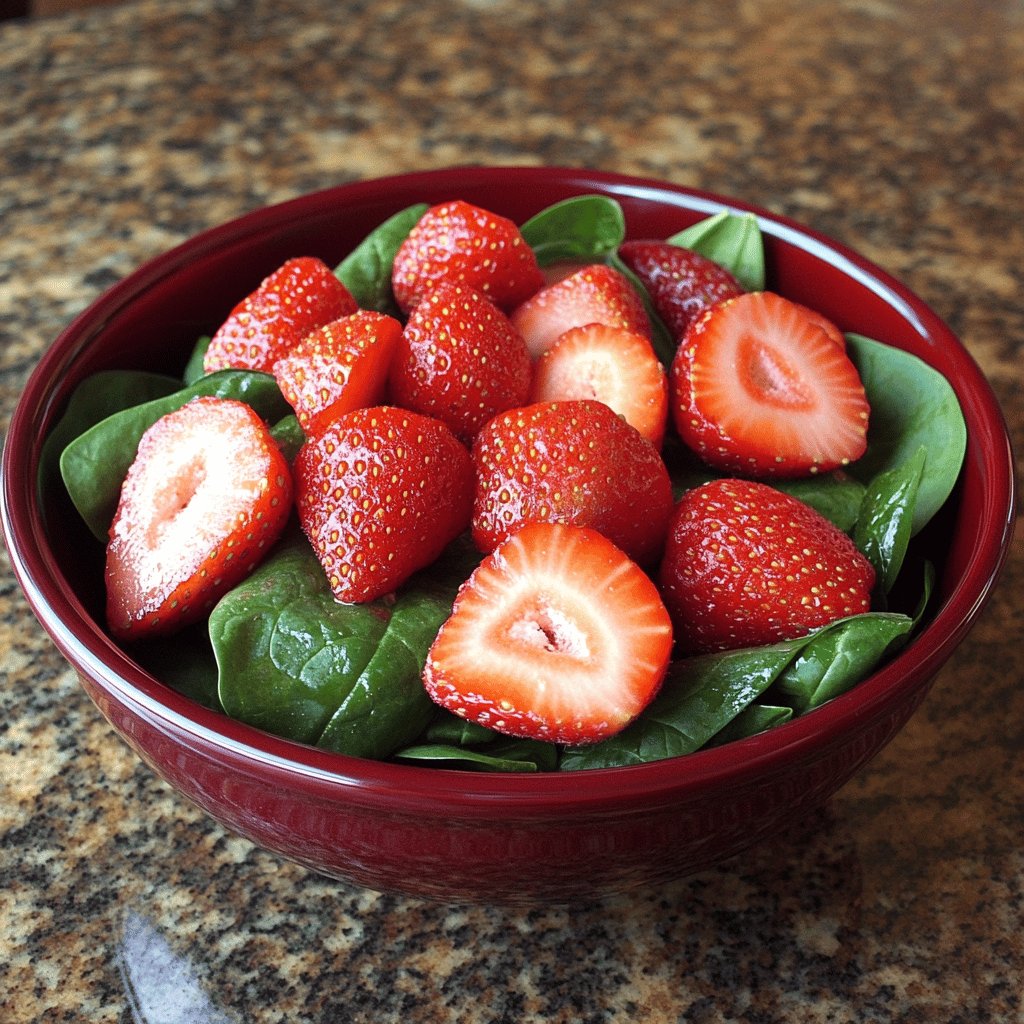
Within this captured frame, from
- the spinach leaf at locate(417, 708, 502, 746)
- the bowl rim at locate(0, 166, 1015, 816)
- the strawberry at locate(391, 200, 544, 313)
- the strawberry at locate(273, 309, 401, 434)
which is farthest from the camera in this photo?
the strawberry at locate(391, 200, 544, 313)

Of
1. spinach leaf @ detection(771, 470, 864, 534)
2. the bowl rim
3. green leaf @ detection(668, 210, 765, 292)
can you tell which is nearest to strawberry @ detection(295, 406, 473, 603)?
the bowl rim

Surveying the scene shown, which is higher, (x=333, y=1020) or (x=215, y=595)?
(x=215, y=595)

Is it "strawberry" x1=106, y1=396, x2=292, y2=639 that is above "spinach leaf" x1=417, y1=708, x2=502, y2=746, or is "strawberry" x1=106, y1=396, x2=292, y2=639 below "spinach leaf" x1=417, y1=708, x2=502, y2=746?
above

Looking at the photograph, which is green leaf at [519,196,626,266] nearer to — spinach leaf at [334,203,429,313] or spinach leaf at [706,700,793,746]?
spinach leaf at [334,203,429,313]

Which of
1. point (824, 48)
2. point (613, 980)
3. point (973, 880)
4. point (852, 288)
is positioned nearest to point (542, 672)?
point (613, 980)

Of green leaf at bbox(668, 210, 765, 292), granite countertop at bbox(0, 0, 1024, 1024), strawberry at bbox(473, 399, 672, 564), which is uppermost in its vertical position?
green leaf at bbox(668, 210, 765, 292)

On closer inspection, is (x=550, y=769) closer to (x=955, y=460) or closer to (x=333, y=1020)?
(x=333, y=1020)
